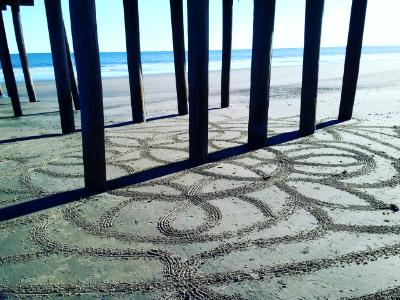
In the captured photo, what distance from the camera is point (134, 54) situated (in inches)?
373

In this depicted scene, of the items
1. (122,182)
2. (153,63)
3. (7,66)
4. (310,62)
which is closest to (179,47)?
(310,62)

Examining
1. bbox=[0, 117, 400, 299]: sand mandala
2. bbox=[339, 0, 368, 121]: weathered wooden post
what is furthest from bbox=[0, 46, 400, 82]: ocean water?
bbox=[0, 117, 400, 299]: sand mandala

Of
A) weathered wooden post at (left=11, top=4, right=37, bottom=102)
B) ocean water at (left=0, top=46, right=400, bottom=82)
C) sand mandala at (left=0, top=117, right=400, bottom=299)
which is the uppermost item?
weathered wooden post at (left=11, top=4, right=37, bottom=102)

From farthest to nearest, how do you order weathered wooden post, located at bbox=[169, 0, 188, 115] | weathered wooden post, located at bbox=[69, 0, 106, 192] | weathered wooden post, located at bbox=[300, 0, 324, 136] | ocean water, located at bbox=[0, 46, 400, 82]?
1. ocean water, located at bbox=[0, 46, 400, 82]
2. weathered wooden post, located at bbox=[169, 0, 188, 115]
3. weathered wooden post, located at bbox=[300, 0, 324, 136]
4. weathered wooden post, located at bbox=[69, 0, 106, 192]

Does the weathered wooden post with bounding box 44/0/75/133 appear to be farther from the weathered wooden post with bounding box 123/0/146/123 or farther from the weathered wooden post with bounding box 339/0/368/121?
the weathered wooden post with bounding box 339/0/368/121

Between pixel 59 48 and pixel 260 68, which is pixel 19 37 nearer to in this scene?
pixel 59 48

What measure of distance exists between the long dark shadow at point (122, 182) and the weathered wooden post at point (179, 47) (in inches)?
161

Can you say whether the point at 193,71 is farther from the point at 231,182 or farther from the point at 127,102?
the point at 127,102

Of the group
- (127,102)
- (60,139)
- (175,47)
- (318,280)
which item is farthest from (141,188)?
(127,102)

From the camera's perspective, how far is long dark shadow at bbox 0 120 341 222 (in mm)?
4523

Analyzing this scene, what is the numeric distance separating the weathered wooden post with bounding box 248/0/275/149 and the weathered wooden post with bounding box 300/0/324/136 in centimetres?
145

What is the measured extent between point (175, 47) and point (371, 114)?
6.64 m

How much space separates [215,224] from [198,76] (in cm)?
285

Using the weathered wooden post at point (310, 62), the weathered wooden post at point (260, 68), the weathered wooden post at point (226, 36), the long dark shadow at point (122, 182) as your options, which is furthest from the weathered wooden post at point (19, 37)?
the weathered wooden post at point (310, 62)
